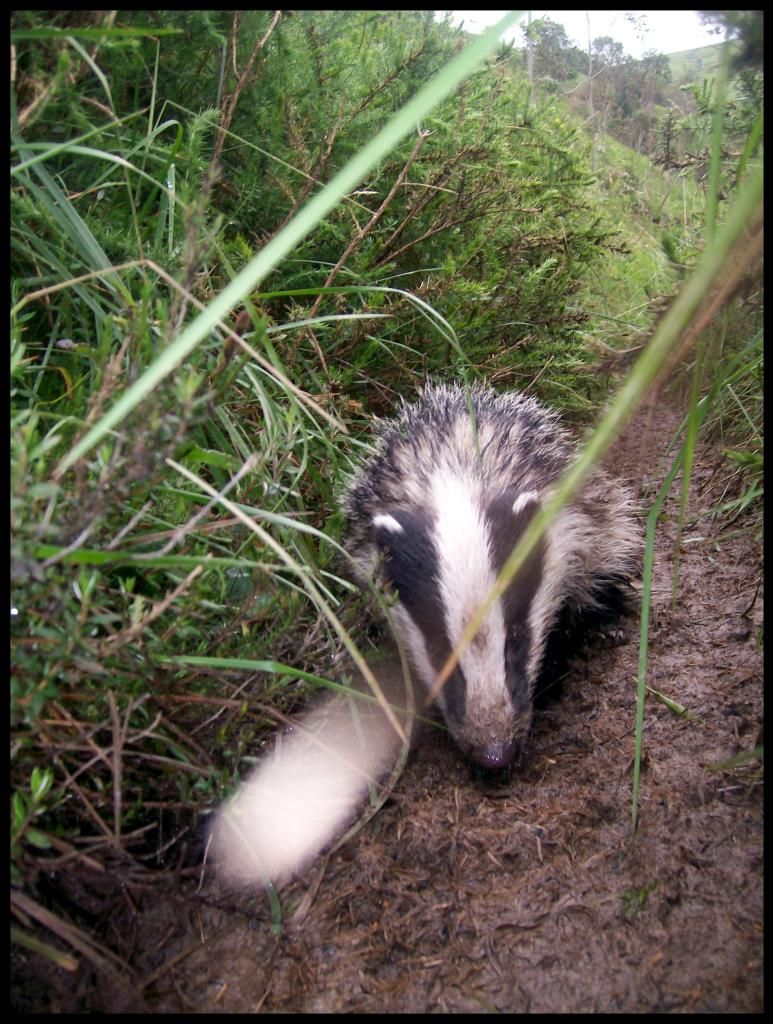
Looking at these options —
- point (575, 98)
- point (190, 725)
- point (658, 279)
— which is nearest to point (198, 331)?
point (190, 725)

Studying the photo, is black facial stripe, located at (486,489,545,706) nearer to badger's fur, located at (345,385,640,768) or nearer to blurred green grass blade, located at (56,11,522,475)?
badger's fur, located at (345,385,640,768)

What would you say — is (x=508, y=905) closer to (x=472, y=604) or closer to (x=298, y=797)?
(x=298, y=797)

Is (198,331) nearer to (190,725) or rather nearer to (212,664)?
(212,664)

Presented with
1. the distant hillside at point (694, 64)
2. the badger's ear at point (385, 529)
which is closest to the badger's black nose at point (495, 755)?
the badger's ear at point (385, 529)

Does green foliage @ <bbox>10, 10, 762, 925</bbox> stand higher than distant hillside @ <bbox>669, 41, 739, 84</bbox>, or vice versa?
distant hillside @ <bbox>669, 41, 739, 84</bbox>

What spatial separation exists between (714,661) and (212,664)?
66.4 inches

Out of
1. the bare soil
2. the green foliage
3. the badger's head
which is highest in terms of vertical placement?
the green foliage

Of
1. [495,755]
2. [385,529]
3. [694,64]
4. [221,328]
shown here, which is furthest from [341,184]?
[694,64]

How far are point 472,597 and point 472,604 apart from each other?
0.09 ft

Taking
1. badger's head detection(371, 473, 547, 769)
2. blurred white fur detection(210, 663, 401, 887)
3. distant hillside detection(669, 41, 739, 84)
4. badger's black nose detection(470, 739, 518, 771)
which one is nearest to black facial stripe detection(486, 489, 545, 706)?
badger's head detection(371, 473, 547, 769)

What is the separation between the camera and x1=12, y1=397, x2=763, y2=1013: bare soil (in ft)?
5.57

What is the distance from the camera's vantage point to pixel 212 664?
5.88ft

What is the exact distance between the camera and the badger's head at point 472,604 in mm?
2426

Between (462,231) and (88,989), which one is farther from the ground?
(462,231)
